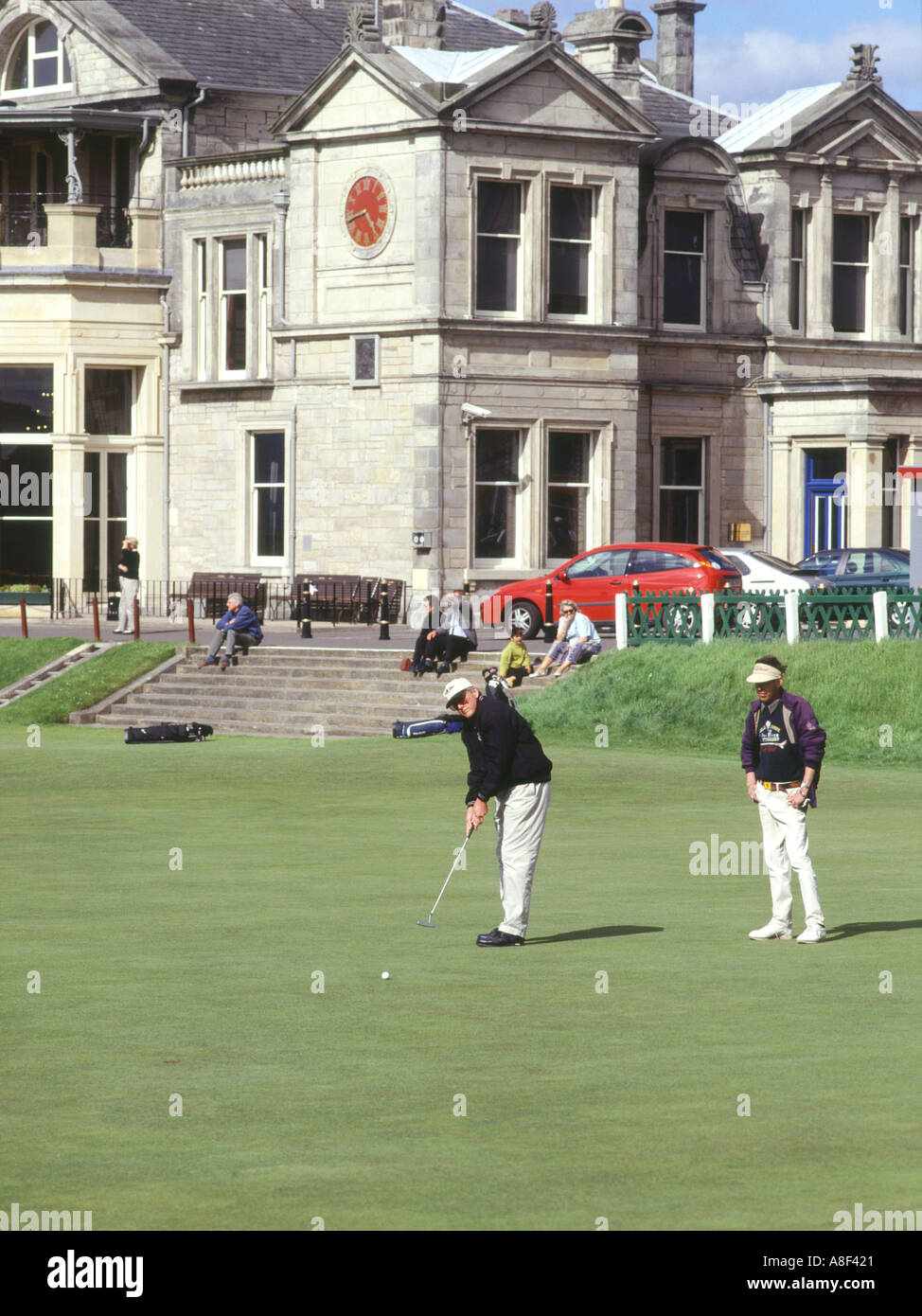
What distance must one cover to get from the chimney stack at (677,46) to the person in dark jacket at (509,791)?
44130 millimetres

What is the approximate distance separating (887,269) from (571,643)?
18922mm

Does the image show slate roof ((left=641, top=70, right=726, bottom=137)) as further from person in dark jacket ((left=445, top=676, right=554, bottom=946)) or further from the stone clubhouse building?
person in dark jacket ((left=445, top=676, right=554, bottom=946))

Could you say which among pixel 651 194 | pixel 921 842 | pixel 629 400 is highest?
pixel 651 194

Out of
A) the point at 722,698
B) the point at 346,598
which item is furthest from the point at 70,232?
the point at 722,698

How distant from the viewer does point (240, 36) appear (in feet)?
158

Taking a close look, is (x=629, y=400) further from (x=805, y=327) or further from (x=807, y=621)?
(x=807, y=621)

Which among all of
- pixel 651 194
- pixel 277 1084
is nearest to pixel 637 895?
pixel 277 1084

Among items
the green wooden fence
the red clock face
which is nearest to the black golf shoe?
the green wooden fence

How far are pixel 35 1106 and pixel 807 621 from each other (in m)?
22.3

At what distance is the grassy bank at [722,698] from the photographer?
2814 centimetres

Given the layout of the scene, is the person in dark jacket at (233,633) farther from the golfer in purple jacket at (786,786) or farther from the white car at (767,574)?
the golfer in purple jacket at (786,786)

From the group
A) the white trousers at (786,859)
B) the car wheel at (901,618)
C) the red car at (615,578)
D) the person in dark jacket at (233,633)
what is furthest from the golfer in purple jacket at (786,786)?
the red car at (615,578)

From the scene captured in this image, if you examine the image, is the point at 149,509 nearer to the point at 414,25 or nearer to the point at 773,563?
the point at 414,25
